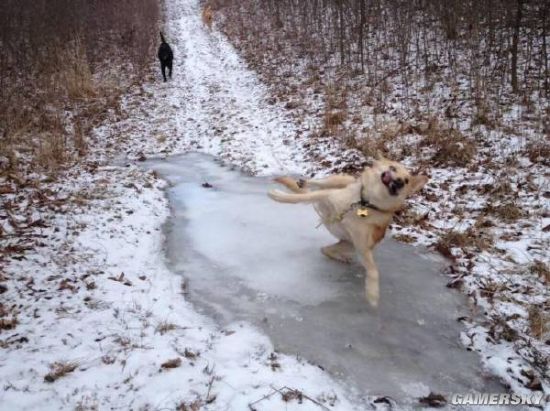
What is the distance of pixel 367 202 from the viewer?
3736 mm

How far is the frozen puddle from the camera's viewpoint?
335cm

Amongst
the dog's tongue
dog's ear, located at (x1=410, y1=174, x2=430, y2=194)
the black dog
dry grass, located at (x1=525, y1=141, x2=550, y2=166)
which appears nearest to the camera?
the dog's tongue

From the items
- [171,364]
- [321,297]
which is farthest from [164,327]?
[321,297]

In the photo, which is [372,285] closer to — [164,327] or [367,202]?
[367,202]

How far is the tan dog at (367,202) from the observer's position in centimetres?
354

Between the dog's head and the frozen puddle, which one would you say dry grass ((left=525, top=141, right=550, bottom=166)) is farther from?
the dog's head

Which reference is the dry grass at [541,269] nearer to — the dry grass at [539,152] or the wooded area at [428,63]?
the dry grass at [539,152]

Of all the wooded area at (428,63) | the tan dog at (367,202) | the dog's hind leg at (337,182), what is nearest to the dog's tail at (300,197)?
the tan dog at (367,202)

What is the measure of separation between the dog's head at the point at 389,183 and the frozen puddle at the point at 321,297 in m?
1.03

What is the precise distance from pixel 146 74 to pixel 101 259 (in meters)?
12.3

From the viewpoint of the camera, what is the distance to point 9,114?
8.38m

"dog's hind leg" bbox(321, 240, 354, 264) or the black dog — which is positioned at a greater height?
the black dog

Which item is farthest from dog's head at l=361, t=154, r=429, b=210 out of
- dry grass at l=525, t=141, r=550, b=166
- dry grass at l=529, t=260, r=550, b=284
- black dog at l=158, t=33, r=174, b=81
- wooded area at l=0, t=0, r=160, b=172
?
black dog at l=158, t=33, r=174, b=81

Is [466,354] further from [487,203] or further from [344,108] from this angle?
[344,108]
